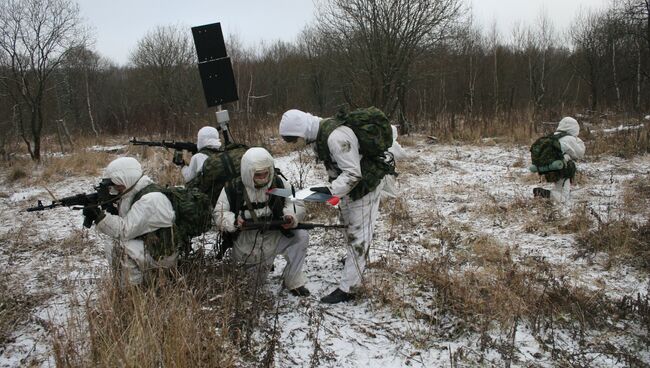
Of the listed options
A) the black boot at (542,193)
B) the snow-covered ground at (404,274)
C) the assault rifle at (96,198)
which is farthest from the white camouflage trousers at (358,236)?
the black boot at (542,193)

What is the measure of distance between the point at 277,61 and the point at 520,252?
21671 mm

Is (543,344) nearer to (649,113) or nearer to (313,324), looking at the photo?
(313,324)

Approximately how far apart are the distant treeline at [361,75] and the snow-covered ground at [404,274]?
1.90 m

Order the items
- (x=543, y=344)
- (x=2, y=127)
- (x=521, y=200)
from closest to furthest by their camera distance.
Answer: (x=543, y=344) → (x=521, y=200) → (x=2, y=127)

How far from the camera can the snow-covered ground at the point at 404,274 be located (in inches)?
112

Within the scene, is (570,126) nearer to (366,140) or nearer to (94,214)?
(366,140)

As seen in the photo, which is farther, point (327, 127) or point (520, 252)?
point (520, 252)

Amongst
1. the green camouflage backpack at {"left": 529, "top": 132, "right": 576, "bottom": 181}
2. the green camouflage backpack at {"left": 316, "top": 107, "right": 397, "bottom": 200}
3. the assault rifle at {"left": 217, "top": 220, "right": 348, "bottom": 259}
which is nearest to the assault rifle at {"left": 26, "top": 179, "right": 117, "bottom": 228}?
the assault rifle at {"left": 217, "top": 220, "right": 348, "bottom": 259}

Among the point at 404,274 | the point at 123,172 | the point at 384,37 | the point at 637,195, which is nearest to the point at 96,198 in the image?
the point at 123,172

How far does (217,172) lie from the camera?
13.0 ft

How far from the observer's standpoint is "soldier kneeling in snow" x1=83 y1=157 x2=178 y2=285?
3043mm

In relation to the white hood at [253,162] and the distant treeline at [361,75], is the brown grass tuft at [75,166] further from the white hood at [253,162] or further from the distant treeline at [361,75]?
the white hood at [253,162]

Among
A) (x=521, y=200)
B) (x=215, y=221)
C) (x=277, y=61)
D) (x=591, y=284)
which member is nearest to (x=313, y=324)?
(x=215, y=221)

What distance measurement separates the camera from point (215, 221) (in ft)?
11.3
